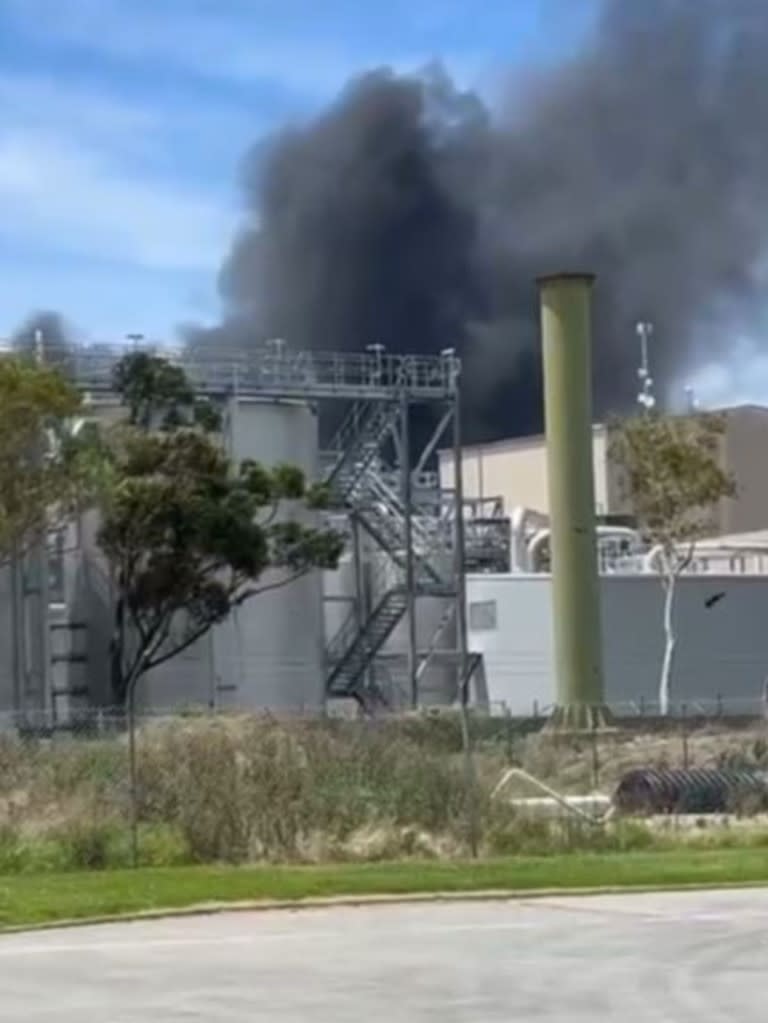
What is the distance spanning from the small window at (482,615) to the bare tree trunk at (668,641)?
5.60m

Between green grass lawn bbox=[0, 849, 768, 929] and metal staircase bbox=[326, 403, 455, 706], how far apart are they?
46818 millimetres

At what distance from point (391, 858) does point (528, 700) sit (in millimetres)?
46793

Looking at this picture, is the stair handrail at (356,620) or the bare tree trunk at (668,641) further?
the stair handrail at (356,620)

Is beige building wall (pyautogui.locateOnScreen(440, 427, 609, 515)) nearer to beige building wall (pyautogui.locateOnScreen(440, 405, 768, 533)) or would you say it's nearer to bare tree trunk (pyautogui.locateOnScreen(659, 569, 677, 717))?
beige building wall (pyautogui.locateOnScreen(440, 405, 768, 533))

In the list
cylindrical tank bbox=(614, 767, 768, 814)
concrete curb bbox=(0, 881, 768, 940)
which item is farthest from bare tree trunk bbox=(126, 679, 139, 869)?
cylindrical tank bbox=(614, 767, 768, 814)

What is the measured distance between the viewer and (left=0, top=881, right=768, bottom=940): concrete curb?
76.0 feet

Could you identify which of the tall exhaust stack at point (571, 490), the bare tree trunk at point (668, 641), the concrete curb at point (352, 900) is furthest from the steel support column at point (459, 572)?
the concrete curb at point (352, 900)

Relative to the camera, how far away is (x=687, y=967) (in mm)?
18531

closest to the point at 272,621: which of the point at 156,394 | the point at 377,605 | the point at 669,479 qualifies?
the point at 377,605

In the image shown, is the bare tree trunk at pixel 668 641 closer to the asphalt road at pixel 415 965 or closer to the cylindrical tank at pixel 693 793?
the cylindrical tank at pixel 693 793

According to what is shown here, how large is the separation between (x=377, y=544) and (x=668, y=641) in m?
9.93

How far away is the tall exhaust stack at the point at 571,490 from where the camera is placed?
62312 mm

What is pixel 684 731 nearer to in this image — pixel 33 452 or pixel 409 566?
pixel 409 566

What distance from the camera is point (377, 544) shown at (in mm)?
77938
